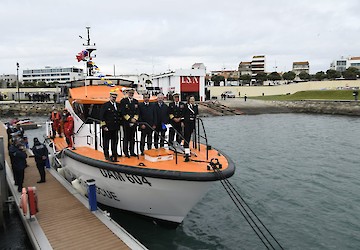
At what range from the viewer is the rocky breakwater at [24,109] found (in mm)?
42531

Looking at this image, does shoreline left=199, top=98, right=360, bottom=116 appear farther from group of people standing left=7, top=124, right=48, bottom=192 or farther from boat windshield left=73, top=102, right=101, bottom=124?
group of people standing left=7, top=124, right=48, bottom=192

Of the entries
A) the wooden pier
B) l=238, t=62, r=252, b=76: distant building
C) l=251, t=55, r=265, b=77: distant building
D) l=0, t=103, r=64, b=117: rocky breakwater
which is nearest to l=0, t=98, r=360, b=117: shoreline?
l=0, t=103, r=64, b=117: rocky breakwater

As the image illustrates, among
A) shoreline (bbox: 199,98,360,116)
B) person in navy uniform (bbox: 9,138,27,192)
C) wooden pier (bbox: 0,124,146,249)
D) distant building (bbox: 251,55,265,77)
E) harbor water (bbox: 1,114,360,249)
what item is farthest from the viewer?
distant building (bbox: 251,55,265,77)

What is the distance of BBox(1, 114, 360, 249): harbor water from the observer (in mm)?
7145

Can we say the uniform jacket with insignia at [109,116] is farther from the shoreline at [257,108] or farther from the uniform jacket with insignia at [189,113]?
the shoreline at [257,108]

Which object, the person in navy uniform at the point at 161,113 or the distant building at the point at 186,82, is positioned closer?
the person in navy uniform at the point at 161,113

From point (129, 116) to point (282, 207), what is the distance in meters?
5.16

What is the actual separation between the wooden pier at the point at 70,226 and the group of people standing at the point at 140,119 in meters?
1.37

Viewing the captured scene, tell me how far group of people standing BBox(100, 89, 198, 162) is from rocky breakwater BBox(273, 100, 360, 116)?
34.2 meters

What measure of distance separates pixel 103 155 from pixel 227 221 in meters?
3.60

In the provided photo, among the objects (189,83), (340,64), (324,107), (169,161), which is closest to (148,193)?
(169,161)

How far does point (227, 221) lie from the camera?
8188 mm

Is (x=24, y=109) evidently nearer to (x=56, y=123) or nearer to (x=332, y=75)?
(x=56, y=123)

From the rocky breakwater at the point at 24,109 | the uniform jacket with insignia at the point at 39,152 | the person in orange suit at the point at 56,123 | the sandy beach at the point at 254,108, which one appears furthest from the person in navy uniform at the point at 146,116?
the rocky breakwater at the point at 24,109
